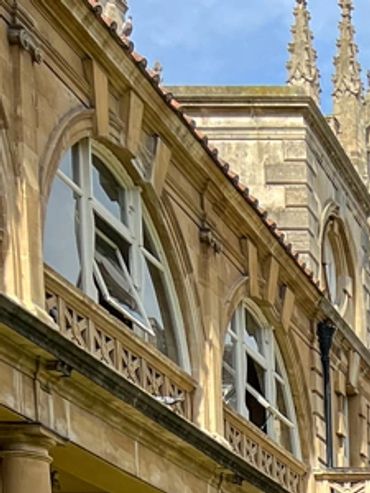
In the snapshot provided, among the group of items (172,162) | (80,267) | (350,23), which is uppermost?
(350,23)

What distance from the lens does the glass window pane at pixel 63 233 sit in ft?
70.4

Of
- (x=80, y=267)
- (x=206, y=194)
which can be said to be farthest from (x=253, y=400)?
(x=80, y=267)

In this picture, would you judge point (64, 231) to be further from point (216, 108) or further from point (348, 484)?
point (216, 108)

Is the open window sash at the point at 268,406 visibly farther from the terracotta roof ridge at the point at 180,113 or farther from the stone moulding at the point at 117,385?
the terracotta roof ridge at the point at 180,113

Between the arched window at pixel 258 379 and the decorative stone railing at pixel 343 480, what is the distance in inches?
28.2

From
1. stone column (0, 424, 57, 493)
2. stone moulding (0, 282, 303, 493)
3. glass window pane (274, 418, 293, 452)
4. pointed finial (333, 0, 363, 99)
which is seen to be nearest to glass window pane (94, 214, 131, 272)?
stone moulding (0, 282, 303, 493)

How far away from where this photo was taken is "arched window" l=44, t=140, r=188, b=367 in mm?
21969

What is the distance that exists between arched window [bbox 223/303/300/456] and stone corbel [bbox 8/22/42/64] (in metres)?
8.60

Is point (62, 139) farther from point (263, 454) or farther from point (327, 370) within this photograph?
point (327, 370)

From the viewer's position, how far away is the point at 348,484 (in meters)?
33.3

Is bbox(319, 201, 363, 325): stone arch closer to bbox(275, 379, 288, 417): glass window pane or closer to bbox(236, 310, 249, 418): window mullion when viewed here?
bbox(275, 379, 288, 417): glass window pane

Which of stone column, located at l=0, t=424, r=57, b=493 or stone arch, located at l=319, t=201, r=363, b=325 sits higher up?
stone arch, located at l=319, t=201, r=363, b=325

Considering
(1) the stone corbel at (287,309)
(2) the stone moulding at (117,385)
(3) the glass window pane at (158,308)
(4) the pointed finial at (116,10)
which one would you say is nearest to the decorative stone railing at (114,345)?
(2) the stone moulding at (117,385)

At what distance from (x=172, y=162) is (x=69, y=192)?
4008 millimetres
